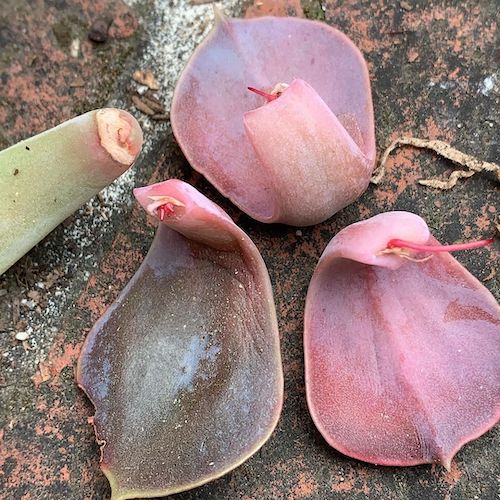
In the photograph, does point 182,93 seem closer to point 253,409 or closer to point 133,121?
point 133,121

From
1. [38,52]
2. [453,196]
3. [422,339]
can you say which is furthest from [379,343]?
[38,52]

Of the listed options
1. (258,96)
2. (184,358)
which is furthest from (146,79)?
(184,358)

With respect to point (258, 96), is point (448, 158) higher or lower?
lower

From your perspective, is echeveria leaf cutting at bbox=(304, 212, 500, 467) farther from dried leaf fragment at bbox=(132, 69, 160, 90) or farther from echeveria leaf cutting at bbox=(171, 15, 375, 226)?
dried leaf fragment at bbox=(132, 69, 160, 90)

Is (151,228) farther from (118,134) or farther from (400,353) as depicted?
(400,353)

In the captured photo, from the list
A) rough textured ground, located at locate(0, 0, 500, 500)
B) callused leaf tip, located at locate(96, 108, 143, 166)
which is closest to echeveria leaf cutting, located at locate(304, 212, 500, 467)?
rough textured ground, located at locate(0, 0, 500, 500)

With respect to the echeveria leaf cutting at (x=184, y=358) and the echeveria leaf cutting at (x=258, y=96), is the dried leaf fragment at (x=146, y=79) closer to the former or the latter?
the echeveria leaf cutting at (x=258, y=96)
